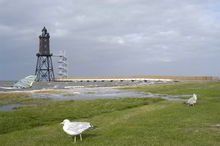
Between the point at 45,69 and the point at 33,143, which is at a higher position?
the point at 45,69

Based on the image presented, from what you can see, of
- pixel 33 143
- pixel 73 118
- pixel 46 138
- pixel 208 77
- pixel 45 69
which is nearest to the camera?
pixel 33 143

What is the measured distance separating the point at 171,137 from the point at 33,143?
22.4 feet

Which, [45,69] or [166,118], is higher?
[45,69]

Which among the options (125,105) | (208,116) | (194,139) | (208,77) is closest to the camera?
(194,139)

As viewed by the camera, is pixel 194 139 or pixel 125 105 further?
pixel 125 105

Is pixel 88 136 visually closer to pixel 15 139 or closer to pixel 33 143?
pixel 33 143

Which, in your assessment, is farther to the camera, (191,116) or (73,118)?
(73,118)

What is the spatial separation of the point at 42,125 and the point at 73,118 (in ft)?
10.3

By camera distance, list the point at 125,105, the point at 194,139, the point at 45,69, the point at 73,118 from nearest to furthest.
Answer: the point at 194,139
the point at 73,118
the point at 125,105
the point at 45,69

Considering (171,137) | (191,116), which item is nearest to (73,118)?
(191,116)

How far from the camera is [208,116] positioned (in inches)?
746

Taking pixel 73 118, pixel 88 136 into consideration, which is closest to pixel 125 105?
pixel 73 118

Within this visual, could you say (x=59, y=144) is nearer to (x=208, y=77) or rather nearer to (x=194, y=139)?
(x=194, y=139)

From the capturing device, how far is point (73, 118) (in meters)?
22.5
